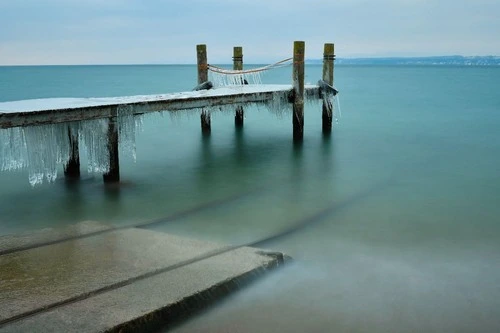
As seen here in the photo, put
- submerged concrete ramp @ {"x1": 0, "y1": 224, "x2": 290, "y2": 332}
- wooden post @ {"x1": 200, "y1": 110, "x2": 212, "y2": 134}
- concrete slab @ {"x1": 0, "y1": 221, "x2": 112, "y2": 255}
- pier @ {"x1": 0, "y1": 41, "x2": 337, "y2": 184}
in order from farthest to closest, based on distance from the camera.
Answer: wooden post @ {"x1": 200, "y1": 110, "x2": 212, "y2": 134} < pier @ {"x1": 0, "y1": 41, "x2": 337, "y2": 184} < concrete slab @ {"x1": 0, "y1": 221, "x2": 112, "y2": 255} < submerged concrete ramp @ {"x1": 0, "y1": 224, "x2": 290, "y2": 332}

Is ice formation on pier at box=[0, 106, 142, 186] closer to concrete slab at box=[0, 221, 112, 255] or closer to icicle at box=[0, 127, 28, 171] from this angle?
icicle at box=[0, 127, 28, 171]

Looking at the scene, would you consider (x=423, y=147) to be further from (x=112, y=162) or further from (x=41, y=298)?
(x=41, y=298)

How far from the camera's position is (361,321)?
4.48 meters

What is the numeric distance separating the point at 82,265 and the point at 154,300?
109 cm

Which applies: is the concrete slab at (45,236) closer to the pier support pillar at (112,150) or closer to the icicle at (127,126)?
the pier support pillar at (112,150)

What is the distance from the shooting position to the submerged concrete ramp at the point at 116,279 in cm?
386

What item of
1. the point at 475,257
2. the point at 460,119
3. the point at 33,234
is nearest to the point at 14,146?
the point at 33,234

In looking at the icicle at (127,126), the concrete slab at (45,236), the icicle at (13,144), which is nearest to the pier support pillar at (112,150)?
the icicle at (127,126)

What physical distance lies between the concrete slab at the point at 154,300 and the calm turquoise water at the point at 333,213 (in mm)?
150

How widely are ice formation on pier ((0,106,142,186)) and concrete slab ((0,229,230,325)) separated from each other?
2.71 metres

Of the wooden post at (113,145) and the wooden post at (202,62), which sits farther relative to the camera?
the wooden post at (202,62)

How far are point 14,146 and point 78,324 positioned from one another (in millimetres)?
5020

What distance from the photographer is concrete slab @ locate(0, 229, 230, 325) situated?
418 centimetres

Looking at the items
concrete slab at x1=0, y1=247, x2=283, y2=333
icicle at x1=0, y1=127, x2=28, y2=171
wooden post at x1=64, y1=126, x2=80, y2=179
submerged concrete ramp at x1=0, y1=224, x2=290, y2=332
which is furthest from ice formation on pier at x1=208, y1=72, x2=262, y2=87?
concrete slab at x1=0, y1=247, x2=283, y2=333
